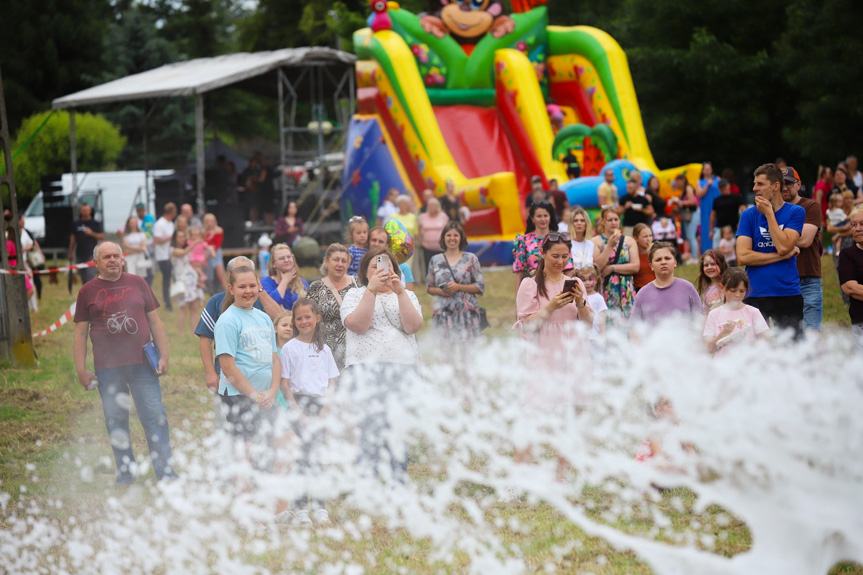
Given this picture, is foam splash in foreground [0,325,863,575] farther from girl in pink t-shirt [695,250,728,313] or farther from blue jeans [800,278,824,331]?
blue jeans [800,278,824,331]

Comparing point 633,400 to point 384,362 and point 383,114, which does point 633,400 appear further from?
point 383,114

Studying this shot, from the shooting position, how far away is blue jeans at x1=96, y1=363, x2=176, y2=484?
599 cm

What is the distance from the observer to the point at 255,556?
4.72m

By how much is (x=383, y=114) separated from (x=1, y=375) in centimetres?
795

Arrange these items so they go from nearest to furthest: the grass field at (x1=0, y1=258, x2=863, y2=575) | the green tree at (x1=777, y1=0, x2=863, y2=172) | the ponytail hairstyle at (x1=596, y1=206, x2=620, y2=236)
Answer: the grass field at (x1=0, y1=258, x2=863, y2=575) < the ponytail hairstyle at (x1=596, y1=206, x2=620, y2=236) < the green tree at (x1=777, y1=0, x2=863, y2=172)

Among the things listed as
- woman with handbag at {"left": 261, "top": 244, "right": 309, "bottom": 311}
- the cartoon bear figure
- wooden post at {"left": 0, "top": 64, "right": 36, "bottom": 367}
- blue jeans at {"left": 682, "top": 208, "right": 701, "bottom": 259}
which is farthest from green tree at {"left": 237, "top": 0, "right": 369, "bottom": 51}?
woman with handbag at {"left": 261, "top": 244, "right": 309, "bottom": 311}

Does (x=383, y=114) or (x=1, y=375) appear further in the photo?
(x=383, y=114)

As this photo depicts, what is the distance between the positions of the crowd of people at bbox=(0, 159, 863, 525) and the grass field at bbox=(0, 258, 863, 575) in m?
0.41

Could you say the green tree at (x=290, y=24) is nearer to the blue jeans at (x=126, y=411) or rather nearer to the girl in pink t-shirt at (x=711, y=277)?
the girl in pink t-shirt at (x=711, y=277)

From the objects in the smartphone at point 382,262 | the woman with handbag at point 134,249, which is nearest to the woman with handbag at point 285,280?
the smartphone at point 382,262

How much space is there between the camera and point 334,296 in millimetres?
5766

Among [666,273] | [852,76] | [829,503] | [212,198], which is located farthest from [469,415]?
[852,76]

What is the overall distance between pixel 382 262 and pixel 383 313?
12.1 inches

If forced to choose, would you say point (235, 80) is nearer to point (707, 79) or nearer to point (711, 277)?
point (707, 79)
